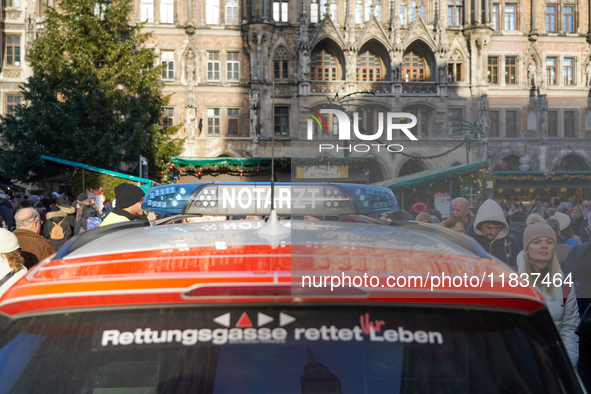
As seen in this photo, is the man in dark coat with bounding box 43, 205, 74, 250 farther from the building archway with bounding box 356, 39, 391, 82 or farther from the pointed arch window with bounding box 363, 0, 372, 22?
the pointed arch window with bounding box 363, 0, 372, 22

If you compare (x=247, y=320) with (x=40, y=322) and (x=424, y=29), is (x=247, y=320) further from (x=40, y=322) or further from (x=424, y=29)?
(x=424, y=29)

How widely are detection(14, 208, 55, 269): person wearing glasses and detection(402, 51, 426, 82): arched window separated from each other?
27556mm

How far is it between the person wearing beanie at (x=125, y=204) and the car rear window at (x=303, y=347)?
3.69 m

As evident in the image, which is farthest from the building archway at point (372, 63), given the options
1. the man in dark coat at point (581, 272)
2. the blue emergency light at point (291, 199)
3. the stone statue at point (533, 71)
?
the blue emergency light at point (291, 199)

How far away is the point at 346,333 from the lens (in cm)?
109

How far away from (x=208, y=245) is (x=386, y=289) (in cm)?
47

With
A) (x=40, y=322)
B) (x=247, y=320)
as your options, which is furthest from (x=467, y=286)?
(x=40, y=322)

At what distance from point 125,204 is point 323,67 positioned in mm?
27230

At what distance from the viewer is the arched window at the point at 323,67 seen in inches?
1208

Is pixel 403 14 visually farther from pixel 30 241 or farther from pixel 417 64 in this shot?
pixel 30 241

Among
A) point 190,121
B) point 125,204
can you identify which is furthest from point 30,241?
point 190,121

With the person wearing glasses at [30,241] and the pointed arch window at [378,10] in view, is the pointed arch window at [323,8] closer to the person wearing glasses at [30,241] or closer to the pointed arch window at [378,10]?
the pointed arch window at [378,10]

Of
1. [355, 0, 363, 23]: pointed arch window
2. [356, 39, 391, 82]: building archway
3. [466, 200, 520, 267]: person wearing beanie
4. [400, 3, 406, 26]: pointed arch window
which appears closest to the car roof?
[466, 200, 520, 267]: person wearing beanie

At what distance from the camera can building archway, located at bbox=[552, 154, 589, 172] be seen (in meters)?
29.3
